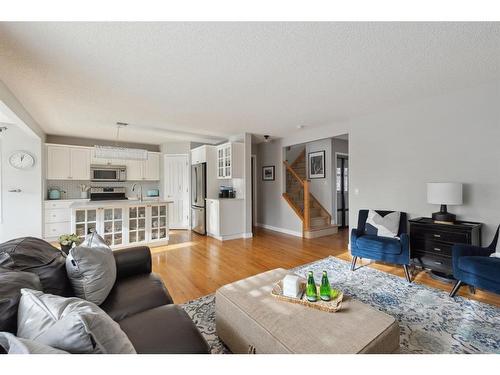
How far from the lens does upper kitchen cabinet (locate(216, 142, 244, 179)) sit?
513 cm

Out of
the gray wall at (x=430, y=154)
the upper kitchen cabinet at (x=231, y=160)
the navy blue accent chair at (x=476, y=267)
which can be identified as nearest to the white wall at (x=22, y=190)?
the upper kitchen cabinet at (x=231, y=160)

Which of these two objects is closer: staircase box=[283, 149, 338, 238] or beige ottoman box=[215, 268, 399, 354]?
beige ottoman box=[215, 268, 399, 354]

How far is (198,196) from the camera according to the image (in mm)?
5664

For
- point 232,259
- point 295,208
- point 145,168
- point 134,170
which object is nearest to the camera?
point 232,259

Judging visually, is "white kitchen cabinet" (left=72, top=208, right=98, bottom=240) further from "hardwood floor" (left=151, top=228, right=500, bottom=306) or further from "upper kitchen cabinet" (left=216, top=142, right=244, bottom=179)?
"upper kitchen cabinet" (left=216, top=142, right=244, bottom=179)

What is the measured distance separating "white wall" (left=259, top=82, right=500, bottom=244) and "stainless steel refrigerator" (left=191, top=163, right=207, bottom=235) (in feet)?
10.5

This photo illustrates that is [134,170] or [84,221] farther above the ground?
[134,170]

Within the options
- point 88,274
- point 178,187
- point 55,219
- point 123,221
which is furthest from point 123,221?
point 88,274

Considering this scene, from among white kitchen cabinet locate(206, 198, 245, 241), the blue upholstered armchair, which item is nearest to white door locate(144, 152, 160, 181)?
white kitchen cabinet locate(206, 198, 245, 241)

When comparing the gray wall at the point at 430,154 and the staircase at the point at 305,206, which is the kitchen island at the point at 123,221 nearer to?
the staircase at the point at 305,206

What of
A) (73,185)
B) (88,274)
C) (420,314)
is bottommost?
(420,314)

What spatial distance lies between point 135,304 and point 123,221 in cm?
304

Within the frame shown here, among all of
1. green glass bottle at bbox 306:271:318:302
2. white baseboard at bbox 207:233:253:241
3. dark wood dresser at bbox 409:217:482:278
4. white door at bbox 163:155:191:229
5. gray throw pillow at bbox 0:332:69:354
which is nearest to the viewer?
gray throw pillow at bbox 0:332:69:354

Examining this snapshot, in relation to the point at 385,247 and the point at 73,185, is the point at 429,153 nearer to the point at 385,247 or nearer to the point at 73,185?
the point at 385,247
